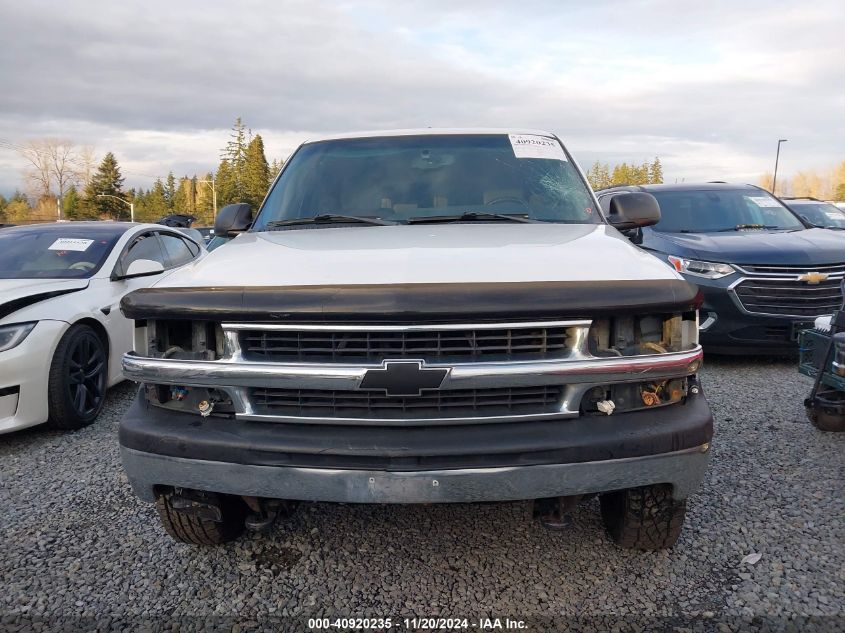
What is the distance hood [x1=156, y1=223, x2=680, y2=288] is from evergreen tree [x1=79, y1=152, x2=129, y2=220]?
9222cm

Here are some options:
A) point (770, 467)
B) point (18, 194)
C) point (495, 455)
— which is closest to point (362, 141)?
point (495, 455)

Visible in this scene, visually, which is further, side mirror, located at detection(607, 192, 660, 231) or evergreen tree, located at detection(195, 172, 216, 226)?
evergreen tree, located at detection(195, 172, 216, 226)

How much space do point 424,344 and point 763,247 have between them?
5.03 m

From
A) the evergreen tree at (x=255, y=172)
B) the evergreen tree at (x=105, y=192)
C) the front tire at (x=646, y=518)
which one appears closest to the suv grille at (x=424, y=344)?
the front tire at (x=646, y=518)

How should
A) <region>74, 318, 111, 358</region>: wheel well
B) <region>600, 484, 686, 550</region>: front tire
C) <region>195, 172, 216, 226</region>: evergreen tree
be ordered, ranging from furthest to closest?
1. <region>195, 172, 216, 226</region>: evergreen tree
2. <region>74, 318, 111, 358</region>: wheel well
3. <region>600, 484, 686, 550</region>: front tire

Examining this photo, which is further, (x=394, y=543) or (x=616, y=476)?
(x=394, y=543)

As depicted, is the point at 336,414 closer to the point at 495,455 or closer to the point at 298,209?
the point at 495,455

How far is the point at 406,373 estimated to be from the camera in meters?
2.10

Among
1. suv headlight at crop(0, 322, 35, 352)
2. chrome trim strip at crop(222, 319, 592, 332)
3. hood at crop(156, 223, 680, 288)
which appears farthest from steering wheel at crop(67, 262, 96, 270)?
chrome trim strip at crop(222, 319, 592, 332)

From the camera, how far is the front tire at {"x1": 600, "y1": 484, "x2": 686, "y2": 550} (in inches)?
97.3

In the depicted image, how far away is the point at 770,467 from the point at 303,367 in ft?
9.61

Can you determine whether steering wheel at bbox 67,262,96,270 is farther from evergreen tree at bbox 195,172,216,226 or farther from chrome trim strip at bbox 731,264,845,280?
evergreen tree at bbox 195,172,216,226

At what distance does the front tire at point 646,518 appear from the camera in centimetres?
247

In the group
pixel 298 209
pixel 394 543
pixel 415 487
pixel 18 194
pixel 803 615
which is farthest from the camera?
pixel 18 194
